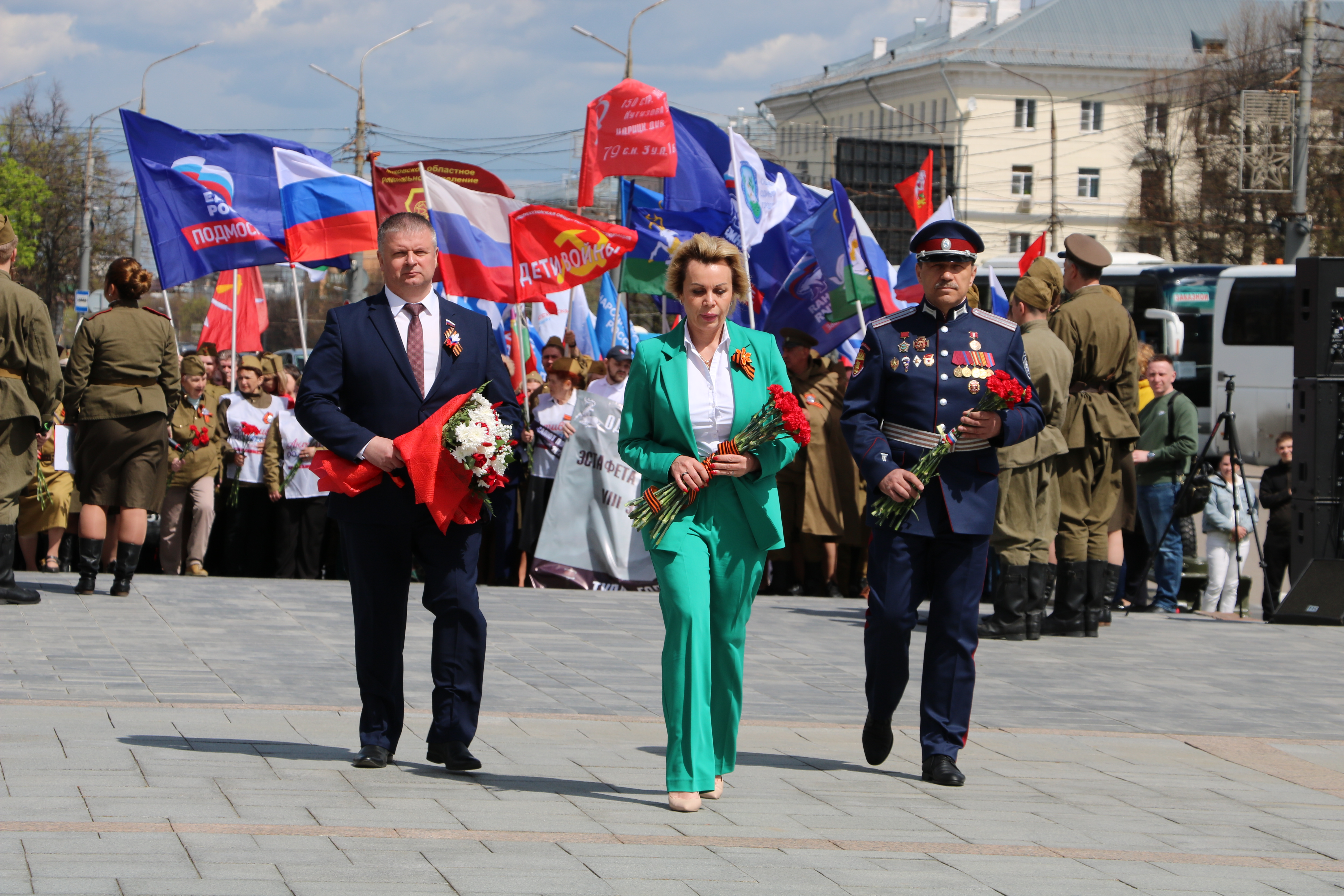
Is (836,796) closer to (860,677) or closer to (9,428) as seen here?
(860,677)

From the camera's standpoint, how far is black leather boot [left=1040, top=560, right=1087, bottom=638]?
10492 millimetres

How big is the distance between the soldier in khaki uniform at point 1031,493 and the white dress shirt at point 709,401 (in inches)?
164

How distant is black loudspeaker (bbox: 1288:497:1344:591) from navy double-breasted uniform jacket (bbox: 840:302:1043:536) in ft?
19.8

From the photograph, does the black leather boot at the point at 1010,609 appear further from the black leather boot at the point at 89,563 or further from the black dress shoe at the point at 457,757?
the black leather boot at the point at 89,563

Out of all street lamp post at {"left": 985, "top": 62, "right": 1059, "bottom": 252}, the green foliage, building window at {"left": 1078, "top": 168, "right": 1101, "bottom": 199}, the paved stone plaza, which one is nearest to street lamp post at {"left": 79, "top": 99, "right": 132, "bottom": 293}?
the green foliage

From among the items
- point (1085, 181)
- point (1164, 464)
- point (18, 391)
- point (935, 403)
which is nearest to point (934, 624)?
point (935, 403)

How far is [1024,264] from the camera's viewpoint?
18.9 metres

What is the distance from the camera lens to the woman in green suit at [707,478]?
222 inches

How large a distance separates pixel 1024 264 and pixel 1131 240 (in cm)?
4279

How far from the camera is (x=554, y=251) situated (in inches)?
536

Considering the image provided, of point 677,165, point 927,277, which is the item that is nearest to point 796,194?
point 677,165

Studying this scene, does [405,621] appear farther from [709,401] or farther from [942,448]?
[942,448]

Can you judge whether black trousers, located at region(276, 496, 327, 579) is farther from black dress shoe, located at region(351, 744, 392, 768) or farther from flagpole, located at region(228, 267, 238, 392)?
black dress shoe, located at region(351, 744, 392, 768)

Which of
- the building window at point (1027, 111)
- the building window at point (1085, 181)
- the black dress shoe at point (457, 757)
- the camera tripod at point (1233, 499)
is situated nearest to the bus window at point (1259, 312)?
the camera tripod at point (1233, 499)
